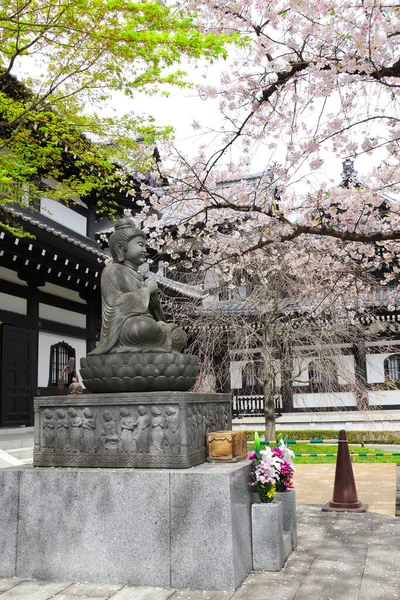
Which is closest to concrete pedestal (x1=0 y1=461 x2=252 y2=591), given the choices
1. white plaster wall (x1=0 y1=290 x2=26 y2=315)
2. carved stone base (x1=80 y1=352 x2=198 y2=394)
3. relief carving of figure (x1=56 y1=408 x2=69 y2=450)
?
relief carving of figure (x1=56 y1=408 x2=69 y2=450)

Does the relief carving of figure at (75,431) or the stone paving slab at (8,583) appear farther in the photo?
the relief carving of figure at (75,431)

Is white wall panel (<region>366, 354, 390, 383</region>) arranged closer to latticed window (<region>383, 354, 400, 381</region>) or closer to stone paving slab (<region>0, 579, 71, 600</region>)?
latticed window (<region>383, 354, 400, 381</region>)

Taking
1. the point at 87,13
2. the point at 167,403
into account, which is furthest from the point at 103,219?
the point at 167,403

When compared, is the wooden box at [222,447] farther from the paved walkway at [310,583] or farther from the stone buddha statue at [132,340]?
the paved walkway at [310,583]

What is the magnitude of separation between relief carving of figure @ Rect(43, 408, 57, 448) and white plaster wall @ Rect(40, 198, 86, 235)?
11398 millimetres

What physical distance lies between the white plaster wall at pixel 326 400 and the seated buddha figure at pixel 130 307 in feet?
59.5

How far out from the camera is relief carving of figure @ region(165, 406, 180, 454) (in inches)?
175

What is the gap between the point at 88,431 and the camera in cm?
477

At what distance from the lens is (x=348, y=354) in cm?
2281

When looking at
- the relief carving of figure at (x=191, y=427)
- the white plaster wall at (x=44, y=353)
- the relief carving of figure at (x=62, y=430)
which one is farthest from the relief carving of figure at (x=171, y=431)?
the white plaster wall at (x=44, y=353)

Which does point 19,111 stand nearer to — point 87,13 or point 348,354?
point 87,13

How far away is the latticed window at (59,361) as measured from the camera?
14641 mm

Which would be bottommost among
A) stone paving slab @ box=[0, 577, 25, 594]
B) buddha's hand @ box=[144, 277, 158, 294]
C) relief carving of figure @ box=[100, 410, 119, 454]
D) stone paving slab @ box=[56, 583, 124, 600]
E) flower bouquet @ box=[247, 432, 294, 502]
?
stone paving slab @ box=[0, 577, 25, 594]

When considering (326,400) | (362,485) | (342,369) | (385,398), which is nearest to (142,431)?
(362,485)
